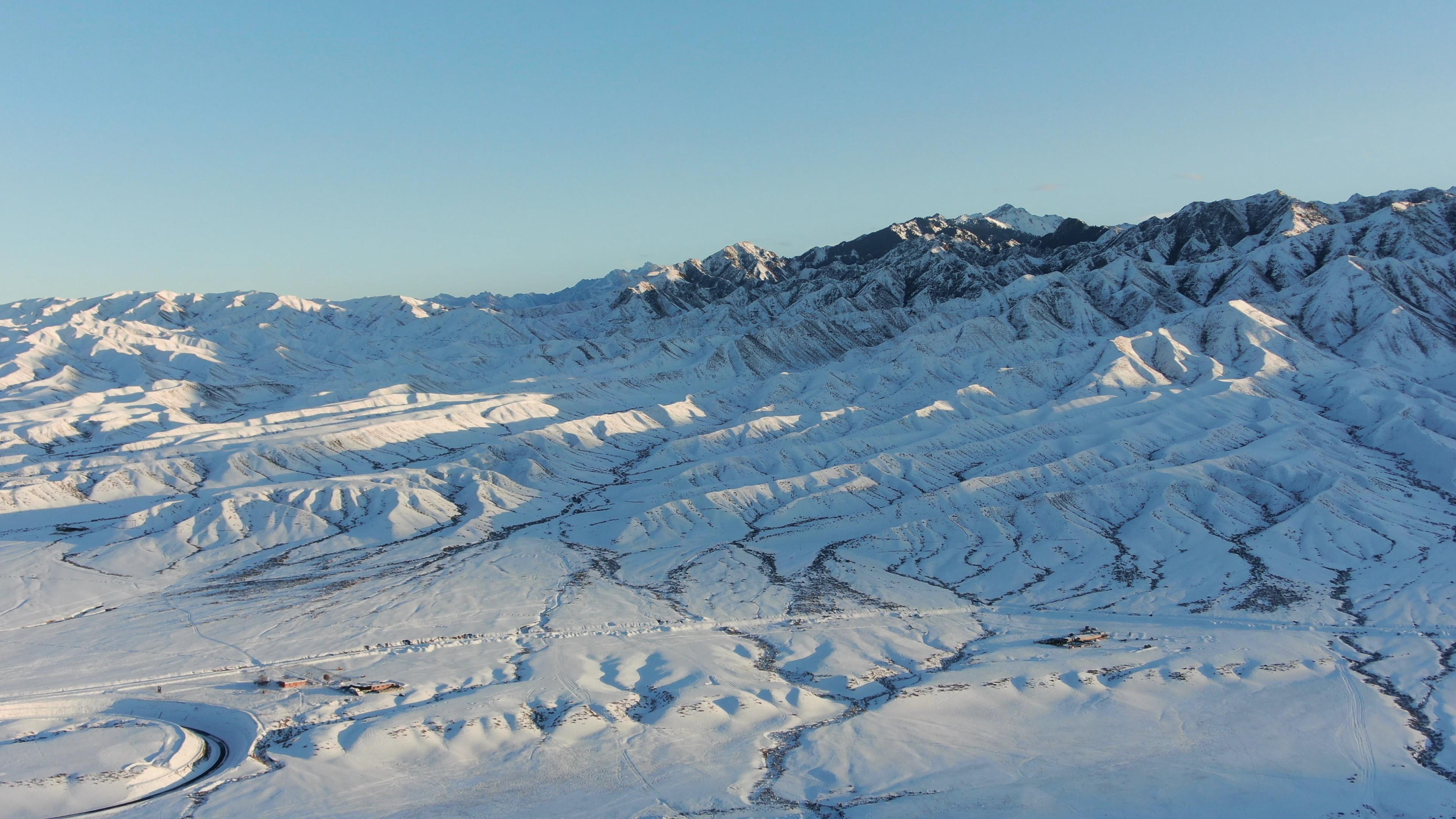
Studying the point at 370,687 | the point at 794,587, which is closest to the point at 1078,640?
the point at 794,587

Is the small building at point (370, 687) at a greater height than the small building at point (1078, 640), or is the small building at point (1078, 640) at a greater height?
the small building at point (370, 687)

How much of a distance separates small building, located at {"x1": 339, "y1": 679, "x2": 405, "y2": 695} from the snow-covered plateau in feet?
0.85

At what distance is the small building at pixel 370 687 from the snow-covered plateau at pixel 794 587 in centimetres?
26

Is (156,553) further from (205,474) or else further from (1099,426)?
(1099,426)

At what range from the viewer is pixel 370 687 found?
43531 millimetres

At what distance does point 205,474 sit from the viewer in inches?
3866

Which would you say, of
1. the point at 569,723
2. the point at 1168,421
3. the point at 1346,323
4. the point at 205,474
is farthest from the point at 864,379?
the point at 569,723

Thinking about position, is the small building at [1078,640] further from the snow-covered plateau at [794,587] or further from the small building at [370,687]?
the small building at [370,687]

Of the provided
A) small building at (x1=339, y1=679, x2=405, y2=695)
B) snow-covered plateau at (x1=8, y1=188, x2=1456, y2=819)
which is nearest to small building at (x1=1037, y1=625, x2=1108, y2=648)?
snow-covered plateau at (x1=8, y1=188, x2=1456, y2=819)

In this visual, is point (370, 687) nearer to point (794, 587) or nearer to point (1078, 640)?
point (794, 587)

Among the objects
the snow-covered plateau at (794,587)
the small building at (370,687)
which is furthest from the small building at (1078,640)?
the small building at (370,687)

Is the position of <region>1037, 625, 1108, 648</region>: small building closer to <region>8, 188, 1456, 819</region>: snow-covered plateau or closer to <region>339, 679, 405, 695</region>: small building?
<region>8, 188, 1456, 819</region>: snow-covered plateau

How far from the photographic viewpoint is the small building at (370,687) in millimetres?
43406

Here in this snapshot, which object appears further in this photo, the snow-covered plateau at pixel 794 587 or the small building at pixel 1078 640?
the small building at pixel 1078 640
